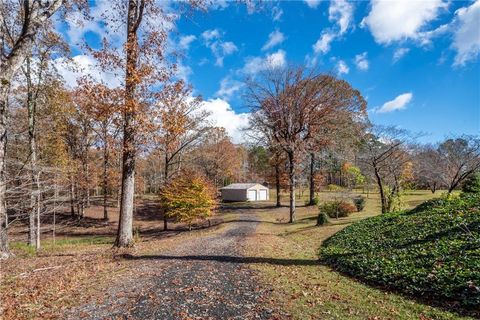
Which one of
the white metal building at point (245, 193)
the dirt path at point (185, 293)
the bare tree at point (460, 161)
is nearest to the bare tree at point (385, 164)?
the bare tree at point (460, 161)

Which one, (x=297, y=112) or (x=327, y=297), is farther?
(x=297, y=112)

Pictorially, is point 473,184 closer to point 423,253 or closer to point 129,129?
point 423,253

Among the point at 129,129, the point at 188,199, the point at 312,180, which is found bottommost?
Result: the point at 188,199

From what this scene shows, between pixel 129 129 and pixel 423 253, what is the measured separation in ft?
32.3

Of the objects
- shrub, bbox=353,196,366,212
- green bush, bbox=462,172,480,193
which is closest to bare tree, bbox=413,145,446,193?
shrub, bbox=353,196,366,212

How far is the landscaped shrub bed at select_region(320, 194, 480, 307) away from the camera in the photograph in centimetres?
605

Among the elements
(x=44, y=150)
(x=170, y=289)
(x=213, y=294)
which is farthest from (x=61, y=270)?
(x=44, y=150)

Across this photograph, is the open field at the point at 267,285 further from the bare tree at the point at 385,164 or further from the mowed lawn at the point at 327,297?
the bare tree at the point at 385,164

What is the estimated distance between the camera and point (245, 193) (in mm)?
45719

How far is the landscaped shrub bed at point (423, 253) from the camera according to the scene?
6055 mm

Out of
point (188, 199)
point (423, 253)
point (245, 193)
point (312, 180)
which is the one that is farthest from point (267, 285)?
point (245, 193)

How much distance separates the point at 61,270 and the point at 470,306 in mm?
8990

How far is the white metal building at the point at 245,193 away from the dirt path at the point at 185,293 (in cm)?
3727

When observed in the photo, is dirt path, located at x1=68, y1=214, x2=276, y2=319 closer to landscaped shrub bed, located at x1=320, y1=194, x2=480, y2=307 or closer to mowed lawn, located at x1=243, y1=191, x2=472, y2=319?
mowed lawn, located at x1=243, y1=191, x2=472, y2=319
